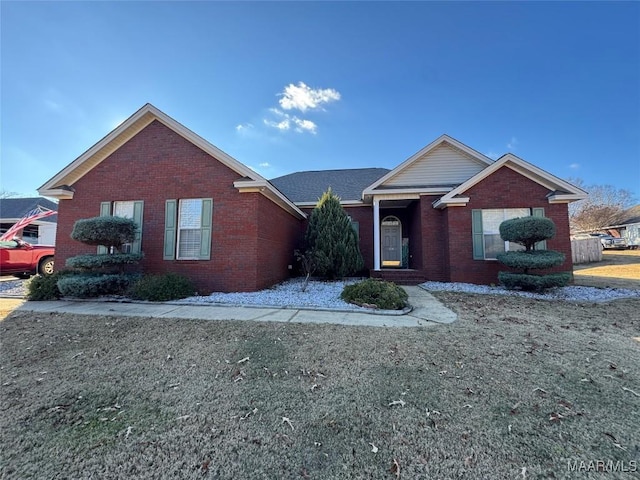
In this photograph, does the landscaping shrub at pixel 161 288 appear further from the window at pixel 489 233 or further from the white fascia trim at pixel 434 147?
the window at pixel 489 233

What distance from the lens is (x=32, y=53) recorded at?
7207 mm

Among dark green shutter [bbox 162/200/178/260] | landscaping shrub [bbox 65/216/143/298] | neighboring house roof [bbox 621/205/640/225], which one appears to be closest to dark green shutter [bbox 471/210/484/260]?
dark green shutter [bbox 162/200/178/260]

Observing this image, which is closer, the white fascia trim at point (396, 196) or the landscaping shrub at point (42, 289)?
the landscaping shrub at point (42, 289)

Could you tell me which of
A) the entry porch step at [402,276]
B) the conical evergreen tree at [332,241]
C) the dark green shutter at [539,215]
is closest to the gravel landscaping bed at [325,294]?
the entry porch step at [402,276]

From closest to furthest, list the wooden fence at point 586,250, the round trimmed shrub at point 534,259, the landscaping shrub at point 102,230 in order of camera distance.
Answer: the landscaping shrub at point 102,230, the round trimmed shrub at point 534,259, the wooden fence at point 586,250

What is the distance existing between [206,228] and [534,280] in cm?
986

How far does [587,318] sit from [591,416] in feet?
14.3

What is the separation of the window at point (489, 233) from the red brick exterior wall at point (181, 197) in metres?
7.32

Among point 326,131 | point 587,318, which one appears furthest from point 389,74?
point 587,318

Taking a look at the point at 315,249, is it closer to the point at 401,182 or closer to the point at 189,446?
the point at 401,182

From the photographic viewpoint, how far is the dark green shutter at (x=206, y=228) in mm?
8078

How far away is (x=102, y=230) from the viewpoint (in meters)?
7.04

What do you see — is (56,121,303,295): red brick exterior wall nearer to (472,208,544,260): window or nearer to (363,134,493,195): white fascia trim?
(363,134,493,195): white fascia trim

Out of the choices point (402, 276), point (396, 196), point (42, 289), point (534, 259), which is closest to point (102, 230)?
point (42, 289)
